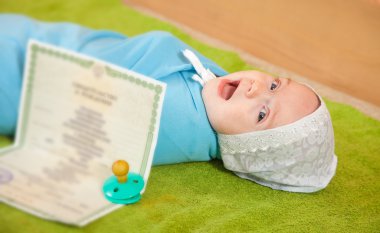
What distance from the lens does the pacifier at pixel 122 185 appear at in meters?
0.38

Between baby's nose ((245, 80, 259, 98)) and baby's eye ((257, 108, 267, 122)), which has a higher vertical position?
baby's nose ((245, 80, 259, 98))

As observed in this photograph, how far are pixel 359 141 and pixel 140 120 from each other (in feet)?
2.06

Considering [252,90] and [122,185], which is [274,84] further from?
[122,185]

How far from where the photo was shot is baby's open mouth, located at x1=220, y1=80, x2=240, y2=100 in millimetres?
692

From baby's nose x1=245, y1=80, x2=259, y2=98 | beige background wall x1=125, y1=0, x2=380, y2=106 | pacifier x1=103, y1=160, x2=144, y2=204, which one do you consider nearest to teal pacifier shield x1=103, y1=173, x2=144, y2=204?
pacifier x1=103, y1=160, x2=144, y2=204

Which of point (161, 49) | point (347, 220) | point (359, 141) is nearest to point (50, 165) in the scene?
point (161, 49)

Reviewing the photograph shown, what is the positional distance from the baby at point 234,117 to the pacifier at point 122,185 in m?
0.16

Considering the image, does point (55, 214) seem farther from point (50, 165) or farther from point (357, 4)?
point (357, 4)

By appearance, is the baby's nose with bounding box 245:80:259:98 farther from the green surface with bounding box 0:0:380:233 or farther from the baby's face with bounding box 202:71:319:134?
the green surface with bounding box 0:0:380:233

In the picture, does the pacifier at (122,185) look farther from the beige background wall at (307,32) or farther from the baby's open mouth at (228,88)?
the beige background wall at (307,32)

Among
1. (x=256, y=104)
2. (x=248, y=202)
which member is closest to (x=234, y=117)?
(x=256, y=104)

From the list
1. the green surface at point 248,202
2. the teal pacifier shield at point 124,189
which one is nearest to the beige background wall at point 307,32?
the green surface at point 248,202

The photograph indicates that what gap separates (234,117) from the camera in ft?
2.12

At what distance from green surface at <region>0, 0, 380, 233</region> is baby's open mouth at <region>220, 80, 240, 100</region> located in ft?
0.44
